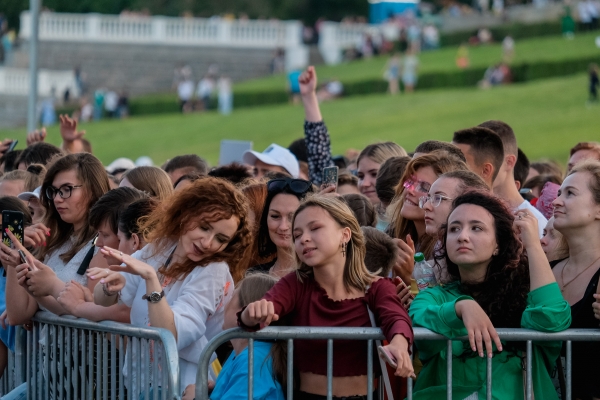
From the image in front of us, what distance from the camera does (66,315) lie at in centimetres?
597

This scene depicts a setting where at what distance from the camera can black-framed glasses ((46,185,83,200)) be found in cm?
697

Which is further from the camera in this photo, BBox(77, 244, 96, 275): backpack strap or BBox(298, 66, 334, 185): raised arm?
BBox(298, 66, 334, 185): raised arm

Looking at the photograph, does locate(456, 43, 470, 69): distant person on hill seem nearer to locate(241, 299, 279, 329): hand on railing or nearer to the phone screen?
the phone screen

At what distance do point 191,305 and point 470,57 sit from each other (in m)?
42.0

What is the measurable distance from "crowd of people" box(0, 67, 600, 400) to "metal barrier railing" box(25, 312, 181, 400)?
60 millimetres

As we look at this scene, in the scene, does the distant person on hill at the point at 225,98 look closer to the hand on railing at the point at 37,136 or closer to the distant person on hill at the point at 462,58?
the distant person on hill at the point at 462,58

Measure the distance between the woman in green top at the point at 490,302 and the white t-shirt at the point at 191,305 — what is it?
41.1 inches

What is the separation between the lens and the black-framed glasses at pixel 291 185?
21.2 feet

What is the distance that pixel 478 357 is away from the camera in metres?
5.12

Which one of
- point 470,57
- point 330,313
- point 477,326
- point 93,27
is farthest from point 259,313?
point 93,27

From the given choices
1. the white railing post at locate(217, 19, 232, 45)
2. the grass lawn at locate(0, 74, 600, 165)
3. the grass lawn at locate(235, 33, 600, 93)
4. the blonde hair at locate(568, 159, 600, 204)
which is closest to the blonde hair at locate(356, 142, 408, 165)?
the blonde hair at locate(568, 159, 600, 204)

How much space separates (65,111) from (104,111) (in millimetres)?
2060

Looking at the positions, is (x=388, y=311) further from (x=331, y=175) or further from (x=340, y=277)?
(x=331, y=175)

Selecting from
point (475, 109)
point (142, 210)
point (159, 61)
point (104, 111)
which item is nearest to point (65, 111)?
point (104, 111)
